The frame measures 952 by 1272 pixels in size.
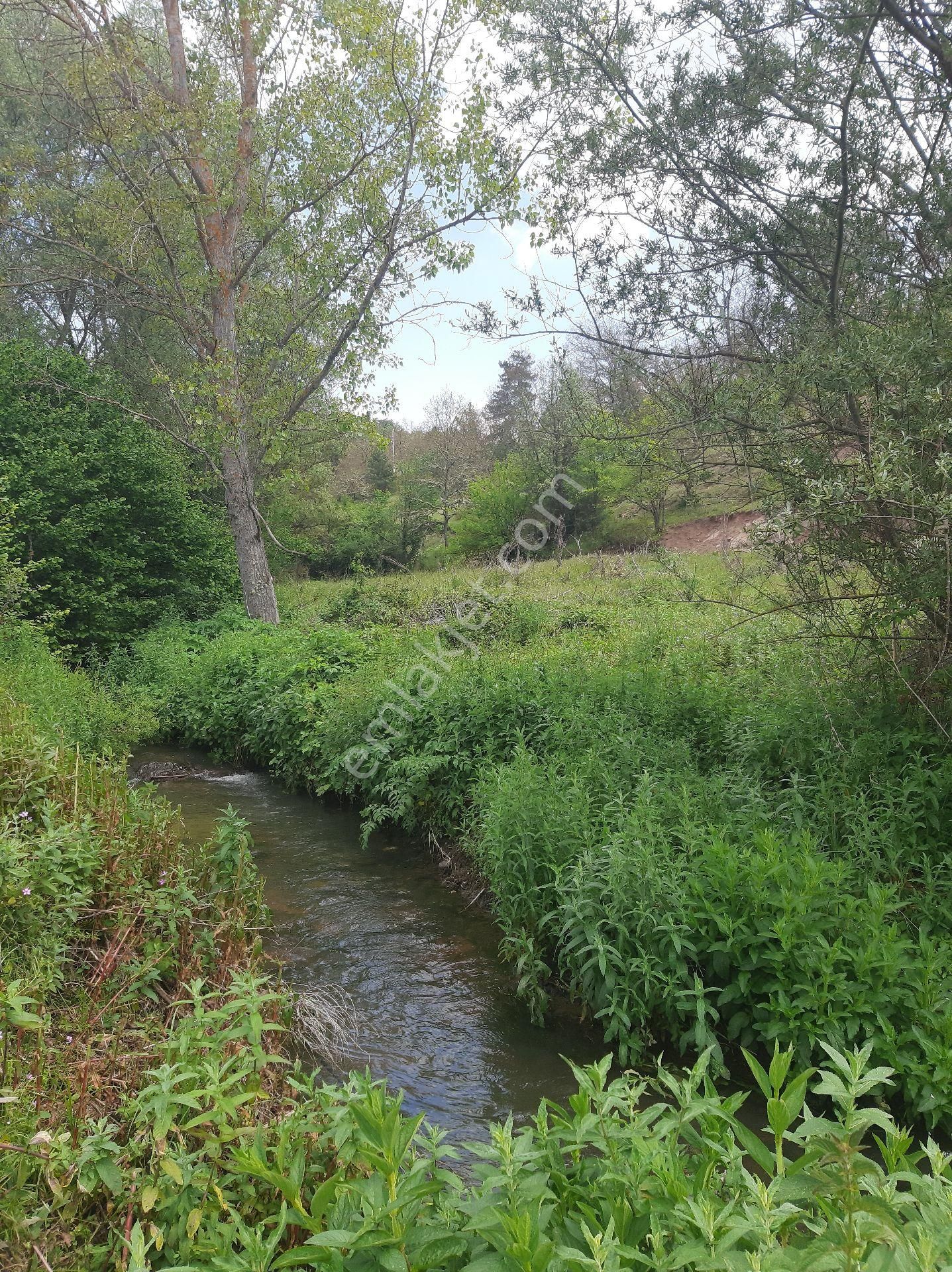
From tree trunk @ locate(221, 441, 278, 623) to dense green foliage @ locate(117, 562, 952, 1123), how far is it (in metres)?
6.40

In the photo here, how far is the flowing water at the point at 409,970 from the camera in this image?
4.03 metres

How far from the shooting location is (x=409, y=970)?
520 cm

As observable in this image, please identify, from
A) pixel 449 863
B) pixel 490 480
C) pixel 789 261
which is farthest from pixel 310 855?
pixel 490 480

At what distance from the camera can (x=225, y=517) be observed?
20438 mm

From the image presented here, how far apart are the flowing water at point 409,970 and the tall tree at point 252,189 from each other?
902cm

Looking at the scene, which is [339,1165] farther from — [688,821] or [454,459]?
[454,459]

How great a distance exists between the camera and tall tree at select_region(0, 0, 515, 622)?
12.9m

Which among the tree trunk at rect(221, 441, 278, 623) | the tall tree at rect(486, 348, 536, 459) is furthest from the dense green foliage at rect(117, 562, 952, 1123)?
the tall tree at rect(486, 348, 536, 459)

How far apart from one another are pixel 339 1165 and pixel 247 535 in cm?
1439

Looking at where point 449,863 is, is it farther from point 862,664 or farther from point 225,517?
point 225,517

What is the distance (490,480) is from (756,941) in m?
24.4
